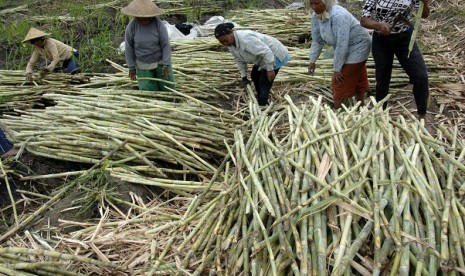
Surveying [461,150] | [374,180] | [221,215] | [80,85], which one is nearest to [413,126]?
[461,150]

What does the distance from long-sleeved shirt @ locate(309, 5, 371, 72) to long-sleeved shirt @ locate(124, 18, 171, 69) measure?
1385mm

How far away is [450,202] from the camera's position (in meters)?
2.21

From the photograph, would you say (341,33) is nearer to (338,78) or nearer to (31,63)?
(338,78)

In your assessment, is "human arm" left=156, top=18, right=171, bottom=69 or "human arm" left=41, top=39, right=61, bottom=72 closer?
"human arm" left=156, top=18, right=171, bottom=69

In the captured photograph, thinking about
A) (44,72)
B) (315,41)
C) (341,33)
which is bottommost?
(44,72)

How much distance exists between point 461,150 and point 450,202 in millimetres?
707

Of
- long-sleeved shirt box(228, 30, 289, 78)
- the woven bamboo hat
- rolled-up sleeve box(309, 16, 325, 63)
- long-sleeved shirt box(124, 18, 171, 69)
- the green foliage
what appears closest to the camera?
rolled-up sleeve box(309, 16, 325, 63)

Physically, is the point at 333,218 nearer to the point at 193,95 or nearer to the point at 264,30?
the point at 193,95

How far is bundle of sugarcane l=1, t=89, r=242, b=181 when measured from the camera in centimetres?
344

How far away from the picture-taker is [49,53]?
203 inches

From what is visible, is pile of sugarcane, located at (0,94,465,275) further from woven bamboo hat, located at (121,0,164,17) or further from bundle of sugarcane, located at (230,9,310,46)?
bundle of sugarcane, located at (230,9,310,46)

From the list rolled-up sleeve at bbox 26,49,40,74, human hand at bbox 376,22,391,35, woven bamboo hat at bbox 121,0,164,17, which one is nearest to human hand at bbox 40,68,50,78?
rolled-up sleeve at bbox 26,49,40,74

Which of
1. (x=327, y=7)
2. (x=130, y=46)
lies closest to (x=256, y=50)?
(x=327, y=7)

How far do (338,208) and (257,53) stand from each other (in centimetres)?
198
